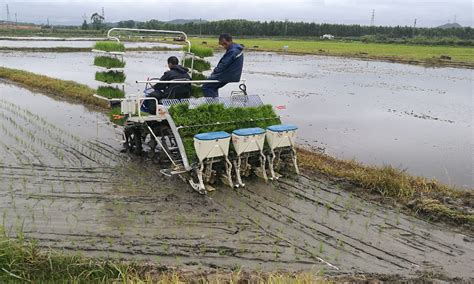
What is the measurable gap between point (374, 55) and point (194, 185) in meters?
41.5

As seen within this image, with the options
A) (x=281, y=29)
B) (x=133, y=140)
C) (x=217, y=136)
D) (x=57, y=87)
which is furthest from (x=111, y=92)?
(x=281, y=29)

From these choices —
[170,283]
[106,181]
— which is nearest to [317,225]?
[170,283]

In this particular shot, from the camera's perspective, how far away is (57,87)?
17297 millimetres

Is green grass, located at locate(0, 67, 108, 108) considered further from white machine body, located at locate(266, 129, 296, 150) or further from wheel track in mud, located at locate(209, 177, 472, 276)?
wheel track in mud, located at locate(209, 177, 472, 276)

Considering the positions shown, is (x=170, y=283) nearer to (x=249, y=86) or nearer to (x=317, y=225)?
(x=317, y=225)

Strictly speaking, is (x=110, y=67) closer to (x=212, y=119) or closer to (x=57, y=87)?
(x=212, y=119)

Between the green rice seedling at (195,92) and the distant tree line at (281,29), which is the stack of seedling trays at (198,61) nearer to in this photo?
the green rice seedling at (195,92)

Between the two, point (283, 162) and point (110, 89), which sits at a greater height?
point (110, 89)

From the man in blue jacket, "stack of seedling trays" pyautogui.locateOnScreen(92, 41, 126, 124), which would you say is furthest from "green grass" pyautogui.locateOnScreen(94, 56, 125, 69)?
the man in blue jacket

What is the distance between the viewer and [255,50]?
51688 mm

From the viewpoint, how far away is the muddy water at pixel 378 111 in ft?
34.4

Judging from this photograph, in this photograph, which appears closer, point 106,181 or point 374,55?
point 106,181

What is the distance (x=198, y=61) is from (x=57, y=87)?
32.2 ft

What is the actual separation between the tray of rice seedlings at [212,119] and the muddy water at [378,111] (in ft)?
10.1
